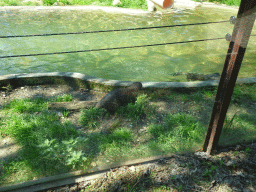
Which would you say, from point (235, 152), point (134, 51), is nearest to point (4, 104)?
point (235, 152)

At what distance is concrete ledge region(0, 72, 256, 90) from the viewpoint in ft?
15.1

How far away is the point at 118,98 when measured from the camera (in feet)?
13.8

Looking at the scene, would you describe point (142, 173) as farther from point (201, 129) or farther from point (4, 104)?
point (4, 104)

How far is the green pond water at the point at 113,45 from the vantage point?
6363 millimetres

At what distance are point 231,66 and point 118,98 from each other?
2330 mm

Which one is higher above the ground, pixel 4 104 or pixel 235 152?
pixel 235 152

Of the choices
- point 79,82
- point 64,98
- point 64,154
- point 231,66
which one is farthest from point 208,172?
point 79,82

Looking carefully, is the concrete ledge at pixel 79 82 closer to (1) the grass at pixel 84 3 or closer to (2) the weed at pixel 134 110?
(2) the weed at pixel 134 110

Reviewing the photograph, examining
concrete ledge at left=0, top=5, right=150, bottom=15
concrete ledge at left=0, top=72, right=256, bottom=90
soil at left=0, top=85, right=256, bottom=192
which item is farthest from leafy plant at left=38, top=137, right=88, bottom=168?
concrete ledge at left=0, top=5, right=150, bottom=15

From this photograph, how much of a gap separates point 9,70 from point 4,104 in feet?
8.70

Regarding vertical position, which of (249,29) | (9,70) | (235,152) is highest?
(249,29)

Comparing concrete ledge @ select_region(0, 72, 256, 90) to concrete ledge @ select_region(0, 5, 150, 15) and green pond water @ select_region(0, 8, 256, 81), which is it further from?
concrete ledge @ select_region(0, 5, 150, 15)

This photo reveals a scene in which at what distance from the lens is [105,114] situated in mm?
4020

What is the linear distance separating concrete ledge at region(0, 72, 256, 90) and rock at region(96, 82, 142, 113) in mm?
296
